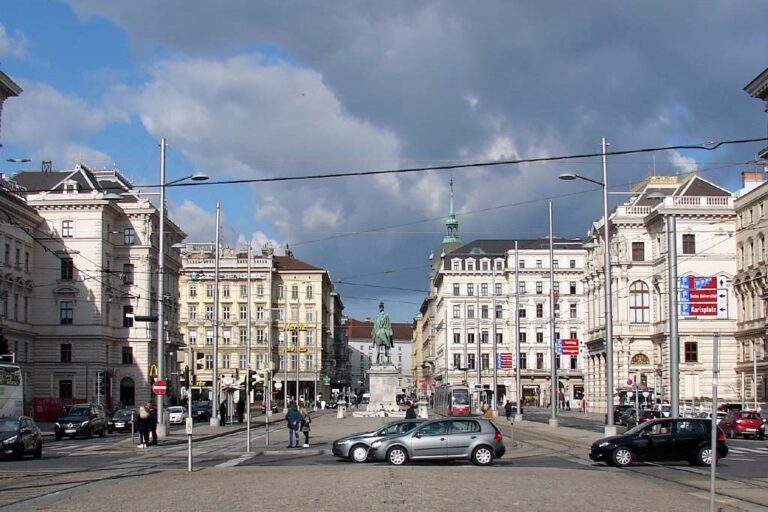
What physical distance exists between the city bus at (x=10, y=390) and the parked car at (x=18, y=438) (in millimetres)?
10932

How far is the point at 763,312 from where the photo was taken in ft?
255

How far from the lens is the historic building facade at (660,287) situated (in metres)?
84.8

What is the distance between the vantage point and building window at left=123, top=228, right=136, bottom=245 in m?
96.9

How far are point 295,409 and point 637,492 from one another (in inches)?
795

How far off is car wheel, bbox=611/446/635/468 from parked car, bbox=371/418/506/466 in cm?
316

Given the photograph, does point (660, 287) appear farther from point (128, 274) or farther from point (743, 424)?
point (128, 274)

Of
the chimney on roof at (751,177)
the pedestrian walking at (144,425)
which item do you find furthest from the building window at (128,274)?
the pedestrian walking at (144,425)

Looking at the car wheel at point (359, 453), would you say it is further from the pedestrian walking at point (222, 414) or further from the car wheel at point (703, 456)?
the pedestrian walking at point (222, 414)

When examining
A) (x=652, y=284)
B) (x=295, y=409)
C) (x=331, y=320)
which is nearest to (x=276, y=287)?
(x=331, y=320)

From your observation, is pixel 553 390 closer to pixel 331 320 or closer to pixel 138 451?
pixel 138 451

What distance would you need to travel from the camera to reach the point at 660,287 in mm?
90000

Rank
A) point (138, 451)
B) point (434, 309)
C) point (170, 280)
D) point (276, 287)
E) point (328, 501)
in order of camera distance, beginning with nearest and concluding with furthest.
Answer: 1. point (328, 501)
2. point (138, 451)
3. point (170, 280)
4. point (276, 287)
5. point (434, 309)

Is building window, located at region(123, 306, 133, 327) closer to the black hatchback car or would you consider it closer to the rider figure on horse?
the rider figure on horse

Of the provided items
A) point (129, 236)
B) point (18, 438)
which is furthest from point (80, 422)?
point (129, 236)
